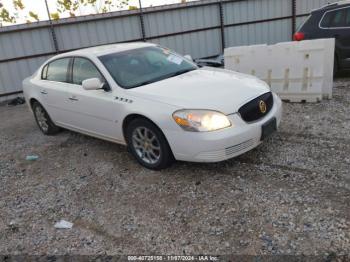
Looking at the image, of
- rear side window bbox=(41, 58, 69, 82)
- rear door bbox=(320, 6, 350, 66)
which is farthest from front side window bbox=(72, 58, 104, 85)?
rear door bbox=(320, 6, 350, 66)

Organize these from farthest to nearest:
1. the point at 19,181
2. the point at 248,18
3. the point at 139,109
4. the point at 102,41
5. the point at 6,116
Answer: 1. the point at 248,18
2. the point at 102,41
3. the point at 6,116
4. the point at 19,181
5. the point at 139,109

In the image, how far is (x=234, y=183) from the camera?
380cm

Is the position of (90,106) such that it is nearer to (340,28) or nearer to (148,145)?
(148,145)

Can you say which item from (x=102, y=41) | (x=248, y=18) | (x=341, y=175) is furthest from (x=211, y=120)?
(x=248, y=18)

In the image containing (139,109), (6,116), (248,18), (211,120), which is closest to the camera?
(211,120)

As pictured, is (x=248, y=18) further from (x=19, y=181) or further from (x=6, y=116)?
(x=19, y=181)

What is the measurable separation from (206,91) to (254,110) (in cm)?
58

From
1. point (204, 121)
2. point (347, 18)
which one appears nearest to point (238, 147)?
point (204, 121)

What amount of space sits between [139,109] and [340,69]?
555 centimetres

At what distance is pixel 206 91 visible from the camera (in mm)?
4016

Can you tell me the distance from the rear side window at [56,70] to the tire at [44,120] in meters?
0.59

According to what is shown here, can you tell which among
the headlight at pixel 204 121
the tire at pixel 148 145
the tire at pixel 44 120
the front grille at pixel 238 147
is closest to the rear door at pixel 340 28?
the front grille at pixel 238 147

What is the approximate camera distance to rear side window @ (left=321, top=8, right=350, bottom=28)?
737cm

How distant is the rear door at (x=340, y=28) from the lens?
24.1 ft
